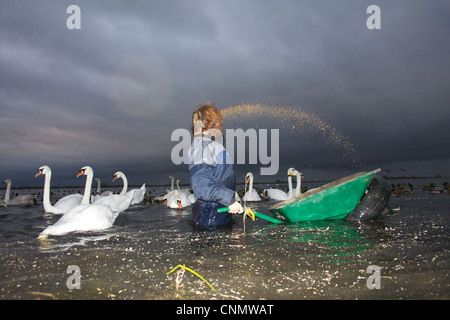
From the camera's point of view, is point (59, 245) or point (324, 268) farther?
point (59, 245)

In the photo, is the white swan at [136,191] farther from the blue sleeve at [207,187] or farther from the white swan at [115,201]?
the blue sleeve at [207,187]

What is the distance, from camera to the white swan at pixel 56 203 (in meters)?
9.79

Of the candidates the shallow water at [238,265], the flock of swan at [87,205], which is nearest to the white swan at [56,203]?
the flock of swan at [87,205]

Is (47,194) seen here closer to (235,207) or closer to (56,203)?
(56,203)

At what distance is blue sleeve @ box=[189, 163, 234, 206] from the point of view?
4.67 m

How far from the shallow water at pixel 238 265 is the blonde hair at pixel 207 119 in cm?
217

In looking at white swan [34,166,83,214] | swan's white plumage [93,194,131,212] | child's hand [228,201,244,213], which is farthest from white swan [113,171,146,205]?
child's hand [228,201,244,213]

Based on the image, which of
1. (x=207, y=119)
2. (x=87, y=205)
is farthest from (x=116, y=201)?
(x=207, y=119)

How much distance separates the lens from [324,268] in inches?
111

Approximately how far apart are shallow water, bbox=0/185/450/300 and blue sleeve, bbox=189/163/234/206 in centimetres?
74
